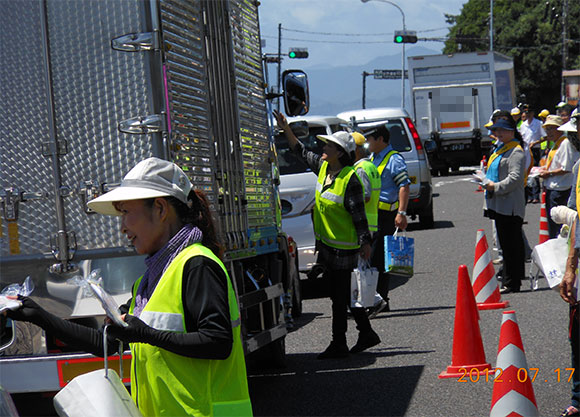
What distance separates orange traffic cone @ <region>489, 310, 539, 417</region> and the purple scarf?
8.91 feet

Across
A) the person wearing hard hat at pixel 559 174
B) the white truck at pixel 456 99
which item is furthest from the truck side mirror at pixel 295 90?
the white truck at pixel 456 99

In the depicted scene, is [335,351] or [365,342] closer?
[335,351]

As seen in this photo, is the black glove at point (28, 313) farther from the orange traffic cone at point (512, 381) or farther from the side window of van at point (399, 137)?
the side window of van at point (399, 137)

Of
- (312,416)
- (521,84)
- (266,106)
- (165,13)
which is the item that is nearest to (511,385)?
(312,416)

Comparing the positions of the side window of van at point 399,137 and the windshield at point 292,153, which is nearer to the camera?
the windshield at point 292,153

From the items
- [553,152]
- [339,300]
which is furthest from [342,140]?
[553,152]

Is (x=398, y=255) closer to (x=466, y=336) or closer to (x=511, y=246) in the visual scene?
(x=511, y=246)

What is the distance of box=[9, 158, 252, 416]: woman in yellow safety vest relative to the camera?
11.4ft

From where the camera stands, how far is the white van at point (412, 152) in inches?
773

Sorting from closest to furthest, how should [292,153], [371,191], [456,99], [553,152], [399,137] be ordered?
[371,191] < [553,152] < [292,153] < [399,137] < [456,99]

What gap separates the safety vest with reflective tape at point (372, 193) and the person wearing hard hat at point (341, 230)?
1.39 m

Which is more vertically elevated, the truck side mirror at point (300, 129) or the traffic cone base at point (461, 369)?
the truck side mirror at point (300, 129)

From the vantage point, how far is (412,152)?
1966cm

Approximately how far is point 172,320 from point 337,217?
564cm
